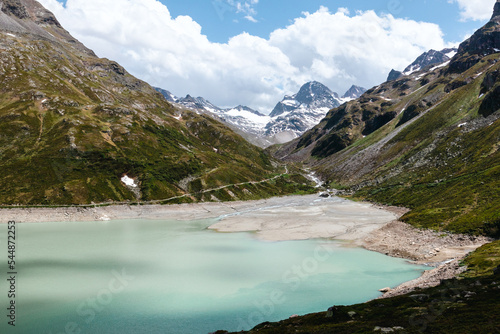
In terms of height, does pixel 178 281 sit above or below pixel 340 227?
below

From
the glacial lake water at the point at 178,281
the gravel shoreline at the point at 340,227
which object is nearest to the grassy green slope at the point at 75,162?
the gravel shoreline at the point at 340,227

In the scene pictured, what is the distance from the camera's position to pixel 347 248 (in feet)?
230

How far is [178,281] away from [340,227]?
65.9m

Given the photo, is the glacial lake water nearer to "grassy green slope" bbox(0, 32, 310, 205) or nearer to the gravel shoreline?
the gravel shoreline

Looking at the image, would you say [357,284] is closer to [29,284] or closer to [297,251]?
[297,251]

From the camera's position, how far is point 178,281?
46.5 meters

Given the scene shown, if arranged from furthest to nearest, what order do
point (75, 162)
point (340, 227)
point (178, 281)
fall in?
point (75, 162) → point (340, 227) → point (178, 281)

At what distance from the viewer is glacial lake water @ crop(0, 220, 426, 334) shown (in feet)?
111

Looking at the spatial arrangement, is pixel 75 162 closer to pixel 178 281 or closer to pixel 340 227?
pixel 178 281

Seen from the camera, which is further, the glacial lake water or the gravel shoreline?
the gravel shoreline

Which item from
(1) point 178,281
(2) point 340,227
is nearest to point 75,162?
(1) point 178,281

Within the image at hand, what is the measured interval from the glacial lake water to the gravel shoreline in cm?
539

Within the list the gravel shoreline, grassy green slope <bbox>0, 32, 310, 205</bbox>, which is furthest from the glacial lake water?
grassy green slope <bbox>0, 32, 310, 205</bbox>

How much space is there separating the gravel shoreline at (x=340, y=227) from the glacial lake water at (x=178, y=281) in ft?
17.7
